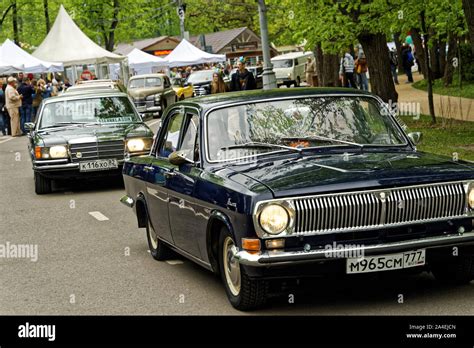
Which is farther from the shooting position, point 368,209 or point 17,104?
point 17,104

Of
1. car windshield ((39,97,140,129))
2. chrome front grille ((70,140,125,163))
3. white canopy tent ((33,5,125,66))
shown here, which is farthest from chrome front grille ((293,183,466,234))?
white canopy tent ((33,5,125,66))

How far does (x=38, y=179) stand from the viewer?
17.8m

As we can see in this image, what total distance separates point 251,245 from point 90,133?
34.4ft

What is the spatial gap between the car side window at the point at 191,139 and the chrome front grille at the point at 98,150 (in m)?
7.72

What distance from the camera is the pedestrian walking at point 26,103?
3838 cm

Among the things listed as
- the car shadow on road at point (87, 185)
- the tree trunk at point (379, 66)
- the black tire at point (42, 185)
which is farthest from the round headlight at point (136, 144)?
the tree trunk at point (379, 66)

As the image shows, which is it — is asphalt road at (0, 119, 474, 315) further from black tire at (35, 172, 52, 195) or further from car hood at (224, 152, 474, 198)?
black tire at (35, 172, 52, 195)

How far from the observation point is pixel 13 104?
37156 millimetres

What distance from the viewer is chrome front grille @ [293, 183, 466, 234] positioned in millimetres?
7363

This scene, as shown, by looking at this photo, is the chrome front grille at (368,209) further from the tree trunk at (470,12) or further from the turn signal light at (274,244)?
the tree trunk at (470,12)

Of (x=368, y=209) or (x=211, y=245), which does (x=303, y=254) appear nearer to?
(x=368, y=209)

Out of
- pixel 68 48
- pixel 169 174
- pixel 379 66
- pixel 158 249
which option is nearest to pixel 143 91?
pixel 68 48

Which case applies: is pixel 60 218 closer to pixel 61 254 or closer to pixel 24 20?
pixel 61 254

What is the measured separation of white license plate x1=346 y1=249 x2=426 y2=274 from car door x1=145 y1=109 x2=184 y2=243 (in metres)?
2.60
